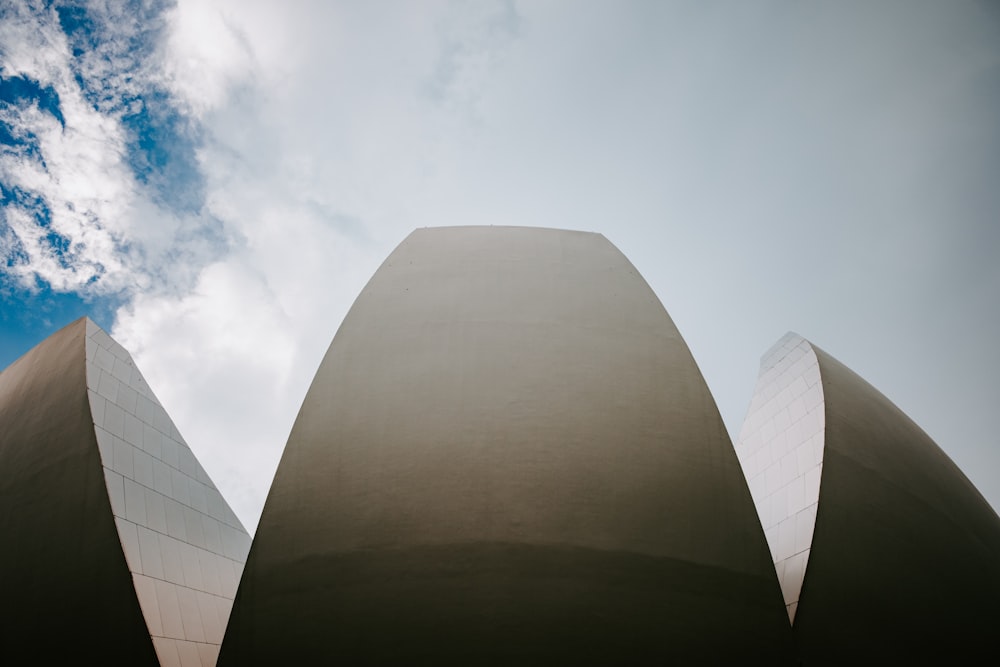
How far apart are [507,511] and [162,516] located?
473 centimetres

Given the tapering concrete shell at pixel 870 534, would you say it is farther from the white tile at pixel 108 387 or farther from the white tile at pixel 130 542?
the white tile at pixel 108 387

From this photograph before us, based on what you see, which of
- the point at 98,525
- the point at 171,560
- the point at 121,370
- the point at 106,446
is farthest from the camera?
the point at 121,370

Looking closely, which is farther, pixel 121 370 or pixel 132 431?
pixel 121 370

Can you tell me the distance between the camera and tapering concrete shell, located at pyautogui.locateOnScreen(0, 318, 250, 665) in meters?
7.08

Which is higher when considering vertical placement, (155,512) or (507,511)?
(155,512)

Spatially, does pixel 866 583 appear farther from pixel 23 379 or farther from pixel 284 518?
pixel 23 379

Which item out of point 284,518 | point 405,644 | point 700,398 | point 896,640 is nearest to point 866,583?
point 896,640

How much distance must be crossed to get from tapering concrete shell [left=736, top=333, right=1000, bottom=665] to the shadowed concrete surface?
7581 mm

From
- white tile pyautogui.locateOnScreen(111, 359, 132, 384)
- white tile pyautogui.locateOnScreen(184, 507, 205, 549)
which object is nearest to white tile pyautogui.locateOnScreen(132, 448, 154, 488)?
white tile pyautogui.locateOnScreen(184, 507, 205, 549)

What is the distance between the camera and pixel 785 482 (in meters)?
8.96

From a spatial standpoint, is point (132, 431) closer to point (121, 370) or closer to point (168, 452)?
point (168, 452)

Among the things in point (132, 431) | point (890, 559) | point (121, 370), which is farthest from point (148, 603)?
point (890, 559)

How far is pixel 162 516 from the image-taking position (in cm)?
832

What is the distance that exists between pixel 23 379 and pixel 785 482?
11269mm
